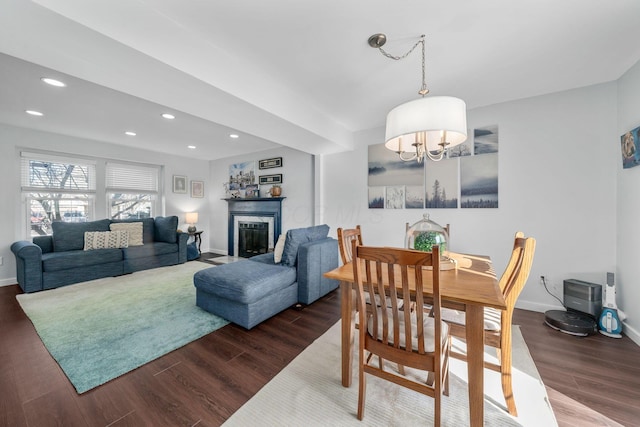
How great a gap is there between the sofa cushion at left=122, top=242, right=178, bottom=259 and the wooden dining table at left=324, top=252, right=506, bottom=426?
4391 millimetres

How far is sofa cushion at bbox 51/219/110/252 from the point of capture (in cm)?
387

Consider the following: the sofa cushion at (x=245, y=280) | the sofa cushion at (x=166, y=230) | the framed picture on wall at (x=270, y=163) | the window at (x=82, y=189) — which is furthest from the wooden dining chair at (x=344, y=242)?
the window at (x=82, y=189)

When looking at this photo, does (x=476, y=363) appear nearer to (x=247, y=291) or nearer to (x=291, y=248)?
(x=247, y=291)

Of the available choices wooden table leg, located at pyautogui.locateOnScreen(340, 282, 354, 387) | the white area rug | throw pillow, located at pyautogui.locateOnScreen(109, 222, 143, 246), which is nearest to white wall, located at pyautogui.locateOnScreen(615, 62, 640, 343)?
the white area rug

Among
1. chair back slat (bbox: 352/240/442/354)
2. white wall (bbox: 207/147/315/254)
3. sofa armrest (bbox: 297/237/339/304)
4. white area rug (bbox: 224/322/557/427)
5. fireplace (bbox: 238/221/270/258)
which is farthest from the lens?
→ fireplace (bbox: 238/221/270/258)

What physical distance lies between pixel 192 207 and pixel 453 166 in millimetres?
5915

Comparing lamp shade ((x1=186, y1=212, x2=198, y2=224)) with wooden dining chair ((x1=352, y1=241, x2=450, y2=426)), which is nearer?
wooden dining chair ((x1=352, y1=241, x2=450, y2=426))

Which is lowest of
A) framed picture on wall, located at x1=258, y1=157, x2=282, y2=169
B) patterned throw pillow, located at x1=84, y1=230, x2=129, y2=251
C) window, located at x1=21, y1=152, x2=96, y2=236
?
patterned throw pillow, located at x1=84, y1=230, x2=129, y2=251

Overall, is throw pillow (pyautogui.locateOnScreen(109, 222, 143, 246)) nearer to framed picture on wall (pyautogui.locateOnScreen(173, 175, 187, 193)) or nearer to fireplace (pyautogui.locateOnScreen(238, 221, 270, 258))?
framed picture on wall (pyautogui.locateOnScreen(173, 175, 187, 193))

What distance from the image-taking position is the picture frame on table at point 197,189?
6.14 metres

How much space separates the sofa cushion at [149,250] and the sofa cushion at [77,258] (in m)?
0.13

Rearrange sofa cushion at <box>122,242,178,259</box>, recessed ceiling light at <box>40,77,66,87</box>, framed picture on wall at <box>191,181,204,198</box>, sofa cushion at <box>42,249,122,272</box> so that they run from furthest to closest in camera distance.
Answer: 1. framed picture on wall at <box>191,181,204,198</box>
2. sofa cushion at <box>122,242,178,259</box>
3. sofa cushion at <box>42,249,122,272</box>
4. recessed ceiling light at <box>40,77,66,87</box>

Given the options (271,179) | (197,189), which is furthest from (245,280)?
(197,189)

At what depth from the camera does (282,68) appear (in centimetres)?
224
